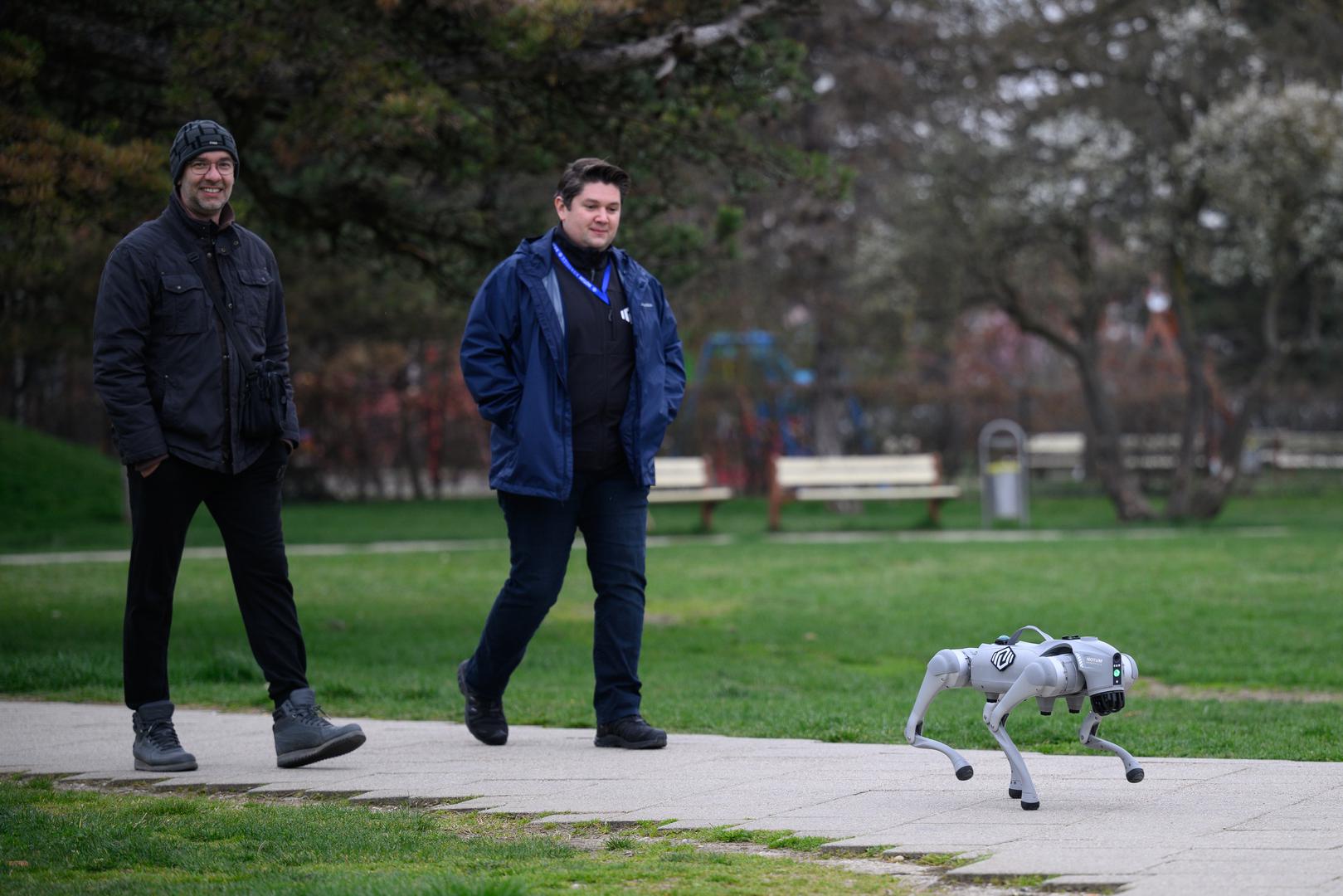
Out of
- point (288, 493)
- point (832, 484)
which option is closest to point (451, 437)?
point (288, 493)

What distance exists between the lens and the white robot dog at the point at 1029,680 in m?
4.69

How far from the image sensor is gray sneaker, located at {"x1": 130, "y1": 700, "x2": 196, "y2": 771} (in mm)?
5793

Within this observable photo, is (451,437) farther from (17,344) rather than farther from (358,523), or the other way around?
(17,344)

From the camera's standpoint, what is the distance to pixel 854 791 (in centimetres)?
521

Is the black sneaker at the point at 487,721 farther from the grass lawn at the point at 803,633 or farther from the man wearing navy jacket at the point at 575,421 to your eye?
the grass lawn at the point at 803,633

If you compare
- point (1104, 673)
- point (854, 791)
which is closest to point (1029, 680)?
point (1104, 673)

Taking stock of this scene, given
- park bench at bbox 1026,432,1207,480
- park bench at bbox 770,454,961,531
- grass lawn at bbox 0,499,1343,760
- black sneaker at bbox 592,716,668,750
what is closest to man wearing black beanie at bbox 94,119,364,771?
black sneaker at bbox 592,716,668,750

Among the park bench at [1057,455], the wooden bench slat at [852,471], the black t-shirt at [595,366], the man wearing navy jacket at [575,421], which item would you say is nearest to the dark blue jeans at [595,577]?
the man wearing navy jacket at [575,421]

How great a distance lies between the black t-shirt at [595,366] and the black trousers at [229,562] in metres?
1.07

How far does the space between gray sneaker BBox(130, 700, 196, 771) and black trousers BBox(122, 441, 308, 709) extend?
5 cm

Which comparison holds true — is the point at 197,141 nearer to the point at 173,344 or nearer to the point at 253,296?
the point at 253,296

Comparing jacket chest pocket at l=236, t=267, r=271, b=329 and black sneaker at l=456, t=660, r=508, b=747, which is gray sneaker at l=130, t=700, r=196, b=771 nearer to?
black sneaker at l=456, t=660, r=508, b=747

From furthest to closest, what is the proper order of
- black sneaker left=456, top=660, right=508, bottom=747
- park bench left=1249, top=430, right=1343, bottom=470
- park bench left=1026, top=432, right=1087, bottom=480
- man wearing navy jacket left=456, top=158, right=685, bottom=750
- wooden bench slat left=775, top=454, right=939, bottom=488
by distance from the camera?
1. park bench left=1026, top=432, right=1087, bottom=480
2. park bench left=1249, top=430, right=1343, bottom=470
3. wooden bench slat left=775, top=454, right=939, bottom=488
4. black sneaker left=456, top=660, right=508, bottom=747
5. man wearing navy jacket left=456, top=158, right=685, bottom=750

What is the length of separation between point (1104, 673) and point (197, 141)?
3465 mm
